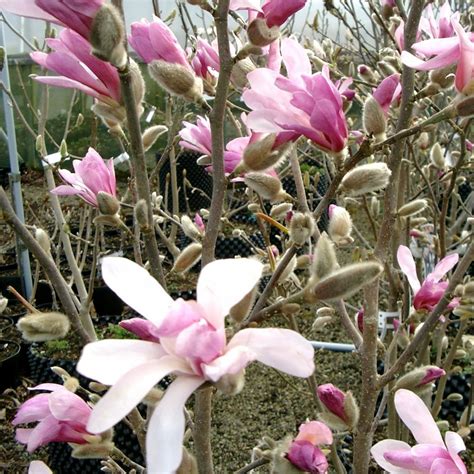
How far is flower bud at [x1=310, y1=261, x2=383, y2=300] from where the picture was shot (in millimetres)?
532

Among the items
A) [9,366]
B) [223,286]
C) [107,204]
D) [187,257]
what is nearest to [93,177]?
[107,204]

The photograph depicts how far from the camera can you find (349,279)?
0.53 meters

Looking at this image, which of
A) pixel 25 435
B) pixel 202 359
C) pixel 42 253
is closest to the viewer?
pixel 202 359

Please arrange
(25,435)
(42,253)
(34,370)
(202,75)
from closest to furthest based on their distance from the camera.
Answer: (42,253)
(25,435)
(202,75)
(34,370)

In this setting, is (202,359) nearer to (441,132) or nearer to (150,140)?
(150,140)

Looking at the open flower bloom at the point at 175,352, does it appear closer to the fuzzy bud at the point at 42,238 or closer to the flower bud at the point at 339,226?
the flower bud at the point at 339,226

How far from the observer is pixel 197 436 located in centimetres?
59

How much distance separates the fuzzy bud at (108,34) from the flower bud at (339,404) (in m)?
0.43

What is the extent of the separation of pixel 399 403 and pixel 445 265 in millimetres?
359

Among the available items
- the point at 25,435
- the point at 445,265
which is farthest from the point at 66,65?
the point at 445,265

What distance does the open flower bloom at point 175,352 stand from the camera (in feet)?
1.32

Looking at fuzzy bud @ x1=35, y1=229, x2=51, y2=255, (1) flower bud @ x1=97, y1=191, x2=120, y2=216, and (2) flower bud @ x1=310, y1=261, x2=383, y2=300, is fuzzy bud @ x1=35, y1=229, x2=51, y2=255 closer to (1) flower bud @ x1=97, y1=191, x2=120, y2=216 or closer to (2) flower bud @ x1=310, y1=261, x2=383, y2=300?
(1) flower bud @ x1=97, y1=191, x2=120, y2=216

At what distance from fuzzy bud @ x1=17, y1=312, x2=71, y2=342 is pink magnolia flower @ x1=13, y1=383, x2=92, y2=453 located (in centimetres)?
6

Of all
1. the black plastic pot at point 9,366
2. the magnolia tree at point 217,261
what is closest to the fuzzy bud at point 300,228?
the magnolia tree at point 217,261
